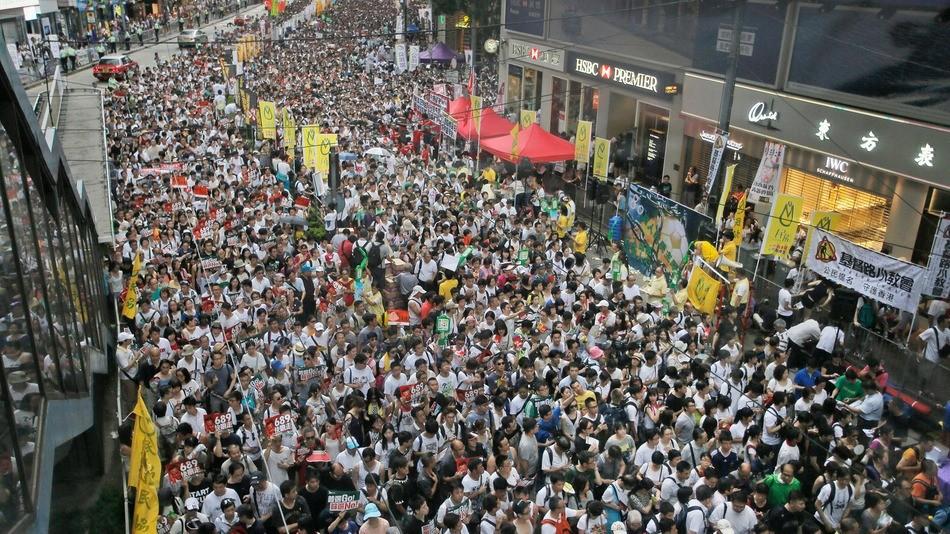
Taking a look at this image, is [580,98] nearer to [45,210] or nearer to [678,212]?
[678,212]

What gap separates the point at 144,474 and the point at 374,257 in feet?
23.4

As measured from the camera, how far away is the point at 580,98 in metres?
26.4

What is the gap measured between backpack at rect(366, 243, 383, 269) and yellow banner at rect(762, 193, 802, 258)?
5.90 m

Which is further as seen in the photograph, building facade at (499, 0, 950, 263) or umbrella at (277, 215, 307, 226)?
umbrella at (277, 215, 307, 226)

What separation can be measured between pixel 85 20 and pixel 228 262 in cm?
4883

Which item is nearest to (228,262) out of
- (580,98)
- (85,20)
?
(580,98)

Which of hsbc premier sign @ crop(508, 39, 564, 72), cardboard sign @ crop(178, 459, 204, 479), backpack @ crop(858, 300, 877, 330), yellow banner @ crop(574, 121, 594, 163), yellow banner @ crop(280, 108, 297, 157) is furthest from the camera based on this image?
hsbc premier sign @ crop(508, 39, 564, 72)

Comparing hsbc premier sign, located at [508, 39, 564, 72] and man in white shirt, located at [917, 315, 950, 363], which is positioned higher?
hsbc premier sign, located at [508, 39, 564, 72]

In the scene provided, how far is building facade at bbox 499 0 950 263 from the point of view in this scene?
46.4 feet

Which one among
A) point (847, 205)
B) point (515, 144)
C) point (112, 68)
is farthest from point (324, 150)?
point (112, 68)

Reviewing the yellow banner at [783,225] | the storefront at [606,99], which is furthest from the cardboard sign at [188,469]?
the storefront at [606,99]

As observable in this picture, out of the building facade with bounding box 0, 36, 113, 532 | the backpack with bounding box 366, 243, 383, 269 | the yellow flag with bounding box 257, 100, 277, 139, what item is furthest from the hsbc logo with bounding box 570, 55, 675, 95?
the building facade with bounding box 0, 36, 113, 532

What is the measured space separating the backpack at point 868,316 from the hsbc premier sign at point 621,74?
1014 cm

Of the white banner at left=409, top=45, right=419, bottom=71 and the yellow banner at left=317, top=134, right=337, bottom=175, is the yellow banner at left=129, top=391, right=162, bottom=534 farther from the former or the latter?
the white banner at left=409, top=45, right=419, bottom=71
